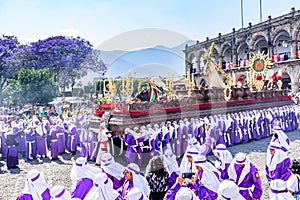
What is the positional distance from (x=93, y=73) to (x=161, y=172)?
32.9m

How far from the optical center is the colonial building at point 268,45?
2502 cm

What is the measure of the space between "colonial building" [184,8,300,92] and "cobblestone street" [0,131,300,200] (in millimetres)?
10884

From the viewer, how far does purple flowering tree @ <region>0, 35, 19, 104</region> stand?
33.1 metres

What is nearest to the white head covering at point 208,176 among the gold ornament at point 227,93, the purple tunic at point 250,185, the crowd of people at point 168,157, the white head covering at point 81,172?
the crowd of people at point 168,157

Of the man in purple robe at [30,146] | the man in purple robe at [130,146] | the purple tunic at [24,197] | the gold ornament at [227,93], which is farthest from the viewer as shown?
the gold ornament at [227,93]

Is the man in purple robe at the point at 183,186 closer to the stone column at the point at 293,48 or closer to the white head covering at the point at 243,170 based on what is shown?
the white head covering at the point at 243,170

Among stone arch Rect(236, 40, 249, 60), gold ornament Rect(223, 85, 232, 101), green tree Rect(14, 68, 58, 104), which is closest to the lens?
gold ornament Rect(223, 85, 232, 101)

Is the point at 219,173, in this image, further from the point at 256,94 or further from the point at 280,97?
the point at 280,97

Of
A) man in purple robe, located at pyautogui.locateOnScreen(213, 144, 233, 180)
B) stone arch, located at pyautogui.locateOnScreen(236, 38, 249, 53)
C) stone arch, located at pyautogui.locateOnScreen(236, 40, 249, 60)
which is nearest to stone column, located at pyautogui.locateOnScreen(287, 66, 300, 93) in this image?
stone arch, located at pyautogui.locateOnScreen(236, 40, 249, 60)

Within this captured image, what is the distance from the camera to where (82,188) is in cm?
430

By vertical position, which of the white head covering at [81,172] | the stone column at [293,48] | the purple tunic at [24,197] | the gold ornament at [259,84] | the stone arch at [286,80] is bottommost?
the purple tunic at [24,197]

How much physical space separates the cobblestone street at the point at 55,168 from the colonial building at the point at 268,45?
10884mm

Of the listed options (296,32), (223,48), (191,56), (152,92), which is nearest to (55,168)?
(152,92)

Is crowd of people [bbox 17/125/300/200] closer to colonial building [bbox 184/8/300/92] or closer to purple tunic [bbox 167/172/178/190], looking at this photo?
purple tunic [bbox 167/172/178/190]
